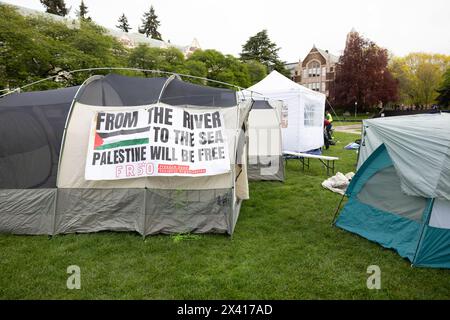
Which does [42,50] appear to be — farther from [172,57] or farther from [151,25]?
[151,25]

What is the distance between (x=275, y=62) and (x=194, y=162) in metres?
47.4

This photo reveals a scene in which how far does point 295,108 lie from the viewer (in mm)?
11336

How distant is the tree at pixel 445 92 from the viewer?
39.1 metres

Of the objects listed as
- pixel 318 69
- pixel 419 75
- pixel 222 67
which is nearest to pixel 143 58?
pixel 222 67

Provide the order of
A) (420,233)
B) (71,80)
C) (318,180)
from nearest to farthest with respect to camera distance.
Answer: (420,233) < (318,180) < (71,80)

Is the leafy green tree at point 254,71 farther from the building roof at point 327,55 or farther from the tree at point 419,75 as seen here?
the building roof at point 327,55

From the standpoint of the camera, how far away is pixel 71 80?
57.2ft

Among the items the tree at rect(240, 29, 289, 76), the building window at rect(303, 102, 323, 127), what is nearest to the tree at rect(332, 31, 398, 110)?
the tree at rect(240, 29, 289, 76)

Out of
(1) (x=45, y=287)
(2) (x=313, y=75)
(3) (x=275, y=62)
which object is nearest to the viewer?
(1) (x=45, y=287)

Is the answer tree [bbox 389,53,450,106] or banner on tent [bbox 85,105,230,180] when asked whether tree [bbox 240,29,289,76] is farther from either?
banner on tent [bbox 85,105,230,180]

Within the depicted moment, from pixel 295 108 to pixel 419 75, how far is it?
44.1m
